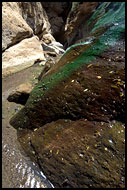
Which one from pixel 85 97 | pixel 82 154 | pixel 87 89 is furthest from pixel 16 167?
pixel 87 89

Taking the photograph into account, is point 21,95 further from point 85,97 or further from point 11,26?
point 11,26

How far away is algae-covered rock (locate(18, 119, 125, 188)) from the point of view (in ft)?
5.85

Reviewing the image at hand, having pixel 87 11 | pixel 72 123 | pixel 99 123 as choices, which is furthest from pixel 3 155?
pixel 87 11

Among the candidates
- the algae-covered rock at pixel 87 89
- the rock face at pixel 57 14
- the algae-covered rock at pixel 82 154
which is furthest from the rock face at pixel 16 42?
the rock face at pixel 57 14

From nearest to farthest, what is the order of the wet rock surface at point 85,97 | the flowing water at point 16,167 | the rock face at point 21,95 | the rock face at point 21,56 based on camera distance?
the flowing water at point 16,167, the wet rock surface at point 85,97, the rock face at point 21,95, the rock face at point 21,56

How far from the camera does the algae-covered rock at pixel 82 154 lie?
70.2 inches

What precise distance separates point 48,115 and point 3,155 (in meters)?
1.09

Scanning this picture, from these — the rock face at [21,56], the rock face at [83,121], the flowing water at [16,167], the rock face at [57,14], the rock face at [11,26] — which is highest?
the rock face at [57,14]

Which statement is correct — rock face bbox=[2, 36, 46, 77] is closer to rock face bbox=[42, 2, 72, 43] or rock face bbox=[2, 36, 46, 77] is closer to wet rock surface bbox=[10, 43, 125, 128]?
wet rock surface bbox=[10, 43, 125, 128]

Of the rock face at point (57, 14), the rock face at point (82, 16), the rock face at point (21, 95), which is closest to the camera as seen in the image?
the rock face at point (21, 95)

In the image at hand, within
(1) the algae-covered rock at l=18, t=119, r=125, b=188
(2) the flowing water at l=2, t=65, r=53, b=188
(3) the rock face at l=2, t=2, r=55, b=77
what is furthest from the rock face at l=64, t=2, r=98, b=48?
(2) the flowing water at l=2, t=65, r=53, b=188

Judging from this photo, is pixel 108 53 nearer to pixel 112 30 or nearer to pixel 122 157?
pixel 112 30

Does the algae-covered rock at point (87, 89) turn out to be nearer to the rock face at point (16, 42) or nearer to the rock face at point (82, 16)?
the rock face at point (16, 42)

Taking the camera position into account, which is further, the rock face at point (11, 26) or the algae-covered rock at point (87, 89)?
the rock face at point (11, 26)
